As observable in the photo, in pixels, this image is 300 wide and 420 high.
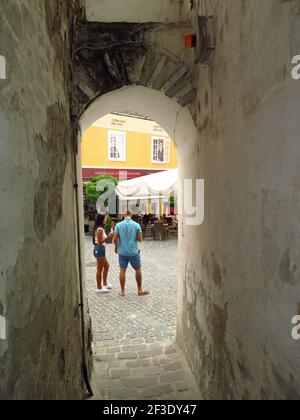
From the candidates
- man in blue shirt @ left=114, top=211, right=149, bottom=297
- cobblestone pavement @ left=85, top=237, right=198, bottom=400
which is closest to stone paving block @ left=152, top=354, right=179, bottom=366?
cobblestone pavement @ left=85, top=237, right=198, bottom=400

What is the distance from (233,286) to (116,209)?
52.5ft

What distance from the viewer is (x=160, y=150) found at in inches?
899

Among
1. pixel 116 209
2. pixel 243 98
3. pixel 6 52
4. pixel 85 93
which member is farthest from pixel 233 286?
pixel 116 209

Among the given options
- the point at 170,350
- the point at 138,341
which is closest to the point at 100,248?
the point at 138,341

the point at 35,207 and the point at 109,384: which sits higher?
the point at 35,207

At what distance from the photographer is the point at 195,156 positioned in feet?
14.2

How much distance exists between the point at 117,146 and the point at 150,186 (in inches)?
315

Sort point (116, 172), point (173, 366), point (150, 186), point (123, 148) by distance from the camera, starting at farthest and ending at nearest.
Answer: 1. point (123, 148)
2. point (116, 172)
3. point (150, 186)
4. point (173, 366)

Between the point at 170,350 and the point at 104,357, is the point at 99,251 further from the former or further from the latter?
the point at 170,350

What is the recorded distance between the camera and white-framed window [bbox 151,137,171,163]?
22.5 m

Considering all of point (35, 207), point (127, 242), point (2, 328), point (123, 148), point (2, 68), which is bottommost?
point (127, 242)

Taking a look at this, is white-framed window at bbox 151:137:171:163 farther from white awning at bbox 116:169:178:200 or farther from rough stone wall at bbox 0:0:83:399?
rough stone wall at bbox 0:0:83:399

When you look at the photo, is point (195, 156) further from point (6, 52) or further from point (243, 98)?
point (6, 52)

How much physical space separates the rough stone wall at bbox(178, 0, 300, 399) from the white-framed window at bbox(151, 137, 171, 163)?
18863 mm
